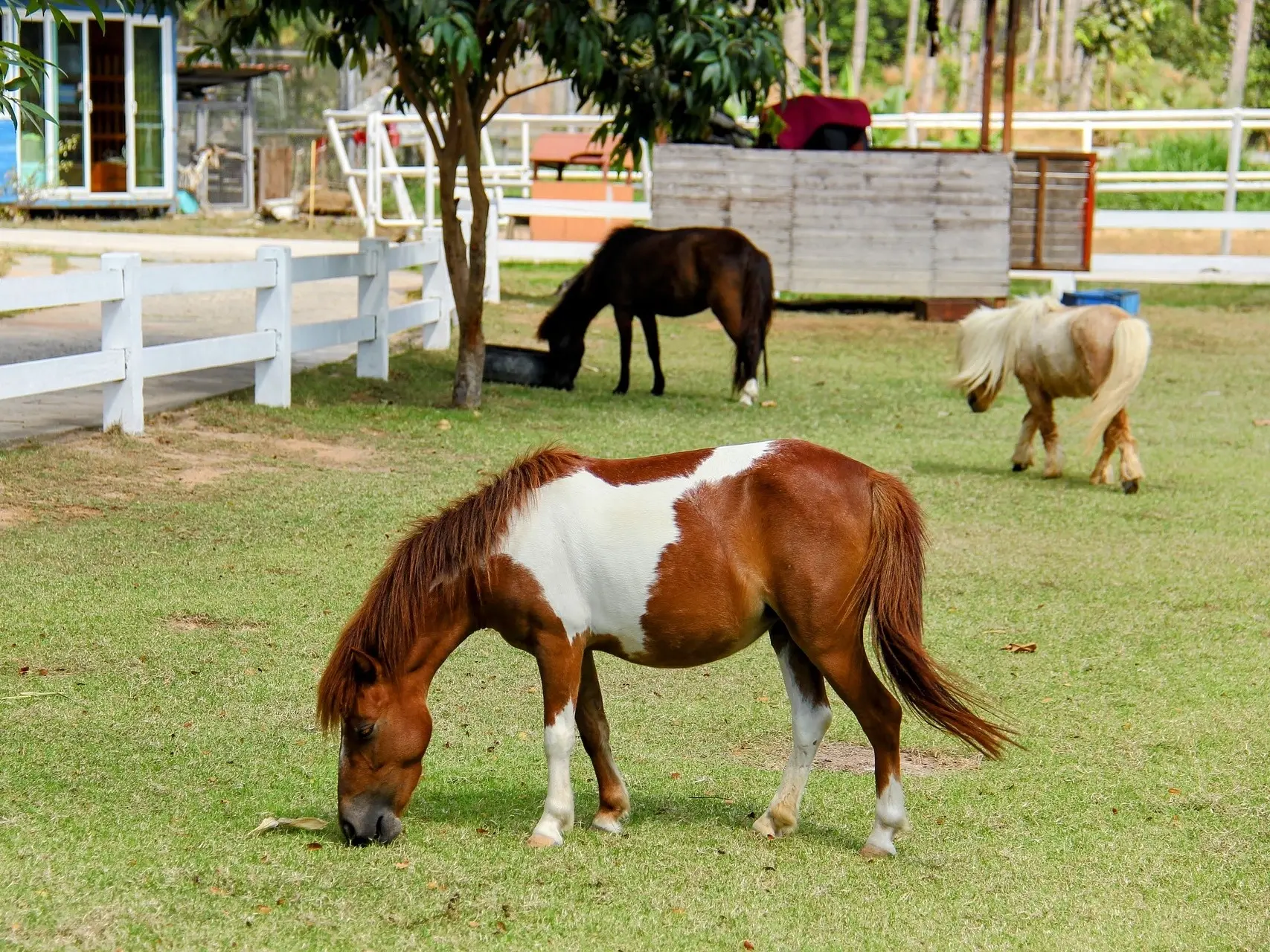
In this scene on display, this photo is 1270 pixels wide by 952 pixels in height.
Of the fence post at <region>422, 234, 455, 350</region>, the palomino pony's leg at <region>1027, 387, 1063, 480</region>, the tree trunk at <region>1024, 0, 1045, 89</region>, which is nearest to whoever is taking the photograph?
the palomino pony's leg at <region>1027, 387, 1063, 480</region>

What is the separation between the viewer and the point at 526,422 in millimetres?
11562

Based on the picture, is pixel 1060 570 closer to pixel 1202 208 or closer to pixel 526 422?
pixel 526 422

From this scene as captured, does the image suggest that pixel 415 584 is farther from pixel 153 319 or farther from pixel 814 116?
pixel 814 116

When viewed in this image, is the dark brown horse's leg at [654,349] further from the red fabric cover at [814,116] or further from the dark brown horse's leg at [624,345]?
the red fabric cover at [814,116]

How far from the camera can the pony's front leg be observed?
4.24 meters

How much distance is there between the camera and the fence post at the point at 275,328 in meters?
11.1

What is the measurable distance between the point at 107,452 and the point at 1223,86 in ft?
185

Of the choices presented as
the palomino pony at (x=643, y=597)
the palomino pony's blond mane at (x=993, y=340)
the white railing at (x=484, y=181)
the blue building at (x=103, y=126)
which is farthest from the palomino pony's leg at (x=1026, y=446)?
the blue building at (x=103, y=126)

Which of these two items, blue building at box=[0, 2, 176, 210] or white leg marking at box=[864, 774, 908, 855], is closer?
white leg marking at box=[864, 774, 908, 855]

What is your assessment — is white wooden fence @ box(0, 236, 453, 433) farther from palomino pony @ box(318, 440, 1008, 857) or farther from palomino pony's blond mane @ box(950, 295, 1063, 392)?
palomino pony @ box(318, 440, 1008, 857)

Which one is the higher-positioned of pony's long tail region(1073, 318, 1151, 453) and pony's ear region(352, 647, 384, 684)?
pony's long tail region(1073, 318, 1151, 453)

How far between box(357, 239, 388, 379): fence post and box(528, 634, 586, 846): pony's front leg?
8.80 metres

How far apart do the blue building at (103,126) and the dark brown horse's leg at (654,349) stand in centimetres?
1515

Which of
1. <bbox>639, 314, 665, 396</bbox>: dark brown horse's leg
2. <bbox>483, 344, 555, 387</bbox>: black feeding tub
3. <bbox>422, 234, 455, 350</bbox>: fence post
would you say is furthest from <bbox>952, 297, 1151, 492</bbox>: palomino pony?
<bbox>422, 234, 455, 350</bbox>: fence post
